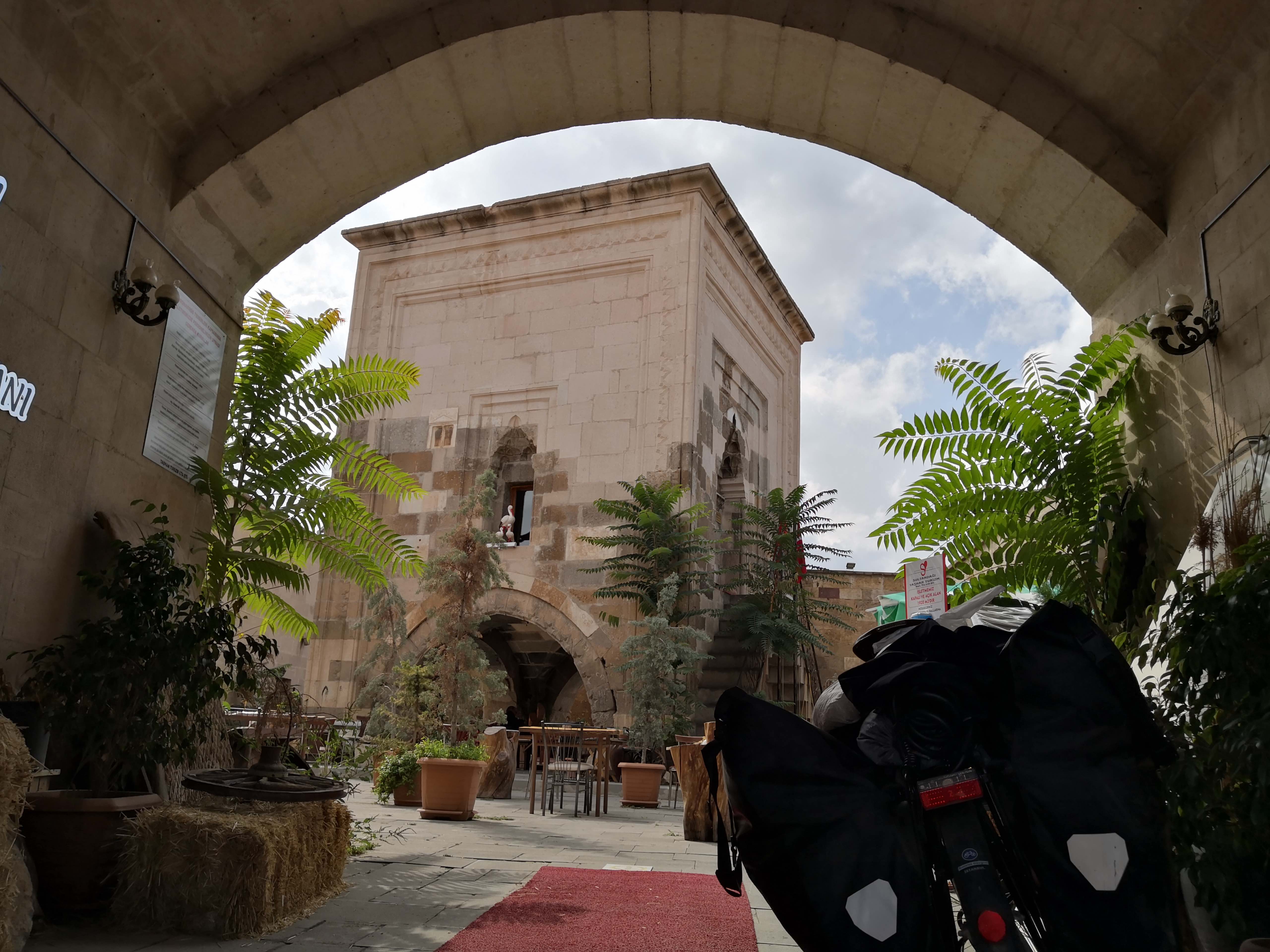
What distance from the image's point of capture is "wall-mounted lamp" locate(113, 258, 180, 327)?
4.98 metres

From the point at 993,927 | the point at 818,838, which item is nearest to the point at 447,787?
the point at 818,838

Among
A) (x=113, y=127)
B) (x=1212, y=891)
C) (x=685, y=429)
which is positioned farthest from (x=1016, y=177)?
(x=685, y=429)

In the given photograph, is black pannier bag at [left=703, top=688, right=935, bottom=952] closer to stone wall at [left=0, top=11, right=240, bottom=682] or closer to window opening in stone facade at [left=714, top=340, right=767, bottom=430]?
stone wall at [left=0, top=11, right=240, bottom=682]

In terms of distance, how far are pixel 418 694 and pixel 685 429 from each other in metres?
5.93

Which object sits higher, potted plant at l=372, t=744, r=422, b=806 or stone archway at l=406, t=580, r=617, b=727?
stone archway at l=406, t=580, r=617, b=727

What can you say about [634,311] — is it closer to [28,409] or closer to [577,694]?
[577,694]

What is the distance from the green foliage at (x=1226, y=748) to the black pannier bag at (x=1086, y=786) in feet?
1.60

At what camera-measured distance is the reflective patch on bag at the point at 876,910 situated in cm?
216

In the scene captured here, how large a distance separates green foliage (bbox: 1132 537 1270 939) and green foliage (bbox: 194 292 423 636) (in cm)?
520

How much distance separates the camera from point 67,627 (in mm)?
4699

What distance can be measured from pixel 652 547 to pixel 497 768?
4.02m

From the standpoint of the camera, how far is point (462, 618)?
9.86 metres

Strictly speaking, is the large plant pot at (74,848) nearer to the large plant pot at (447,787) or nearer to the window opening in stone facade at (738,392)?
the large plant pot at (447,787)

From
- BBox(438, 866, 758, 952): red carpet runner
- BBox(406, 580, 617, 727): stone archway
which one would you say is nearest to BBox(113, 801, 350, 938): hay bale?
BBox(438, 866, 758, 952): red carpet runner
